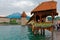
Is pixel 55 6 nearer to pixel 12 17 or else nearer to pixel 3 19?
pixel 12 17

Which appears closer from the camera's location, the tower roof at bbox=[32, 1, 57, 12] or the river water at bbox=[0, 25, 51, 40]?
the river water at bbox=[0, 25, 51, 40]

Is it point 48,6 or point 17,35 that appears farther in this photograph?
point 17,35

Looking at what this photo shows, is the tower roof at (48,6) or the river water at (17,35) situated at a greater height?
the tower roof at (48,6)

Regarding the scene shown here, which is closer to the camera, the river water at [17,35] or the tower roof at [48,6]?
the river water at [17,35]

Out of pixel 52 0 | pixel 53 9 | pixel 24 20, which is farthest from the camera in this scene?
pixel 24 20

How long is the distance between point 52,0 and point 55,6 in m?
1.25

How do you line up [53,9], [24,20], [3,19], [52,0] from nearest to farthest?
1. [53,9]
2. [52,0]
3. [24,20]
4. [3,19]

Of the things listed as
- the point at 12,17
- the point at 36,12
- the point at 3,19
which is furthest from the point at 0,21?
the point at 36,12

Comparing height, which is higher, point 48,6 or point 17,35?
point 48,6

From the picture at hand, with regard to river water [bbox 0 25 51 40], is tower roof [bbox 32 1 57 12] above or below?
above

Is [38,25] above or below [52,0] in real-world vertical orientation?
below

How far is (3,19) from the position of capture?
42.6 metres

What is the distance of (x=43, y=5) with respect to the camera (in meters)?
16.7

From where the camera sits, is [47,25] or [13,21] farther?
[13,21]
